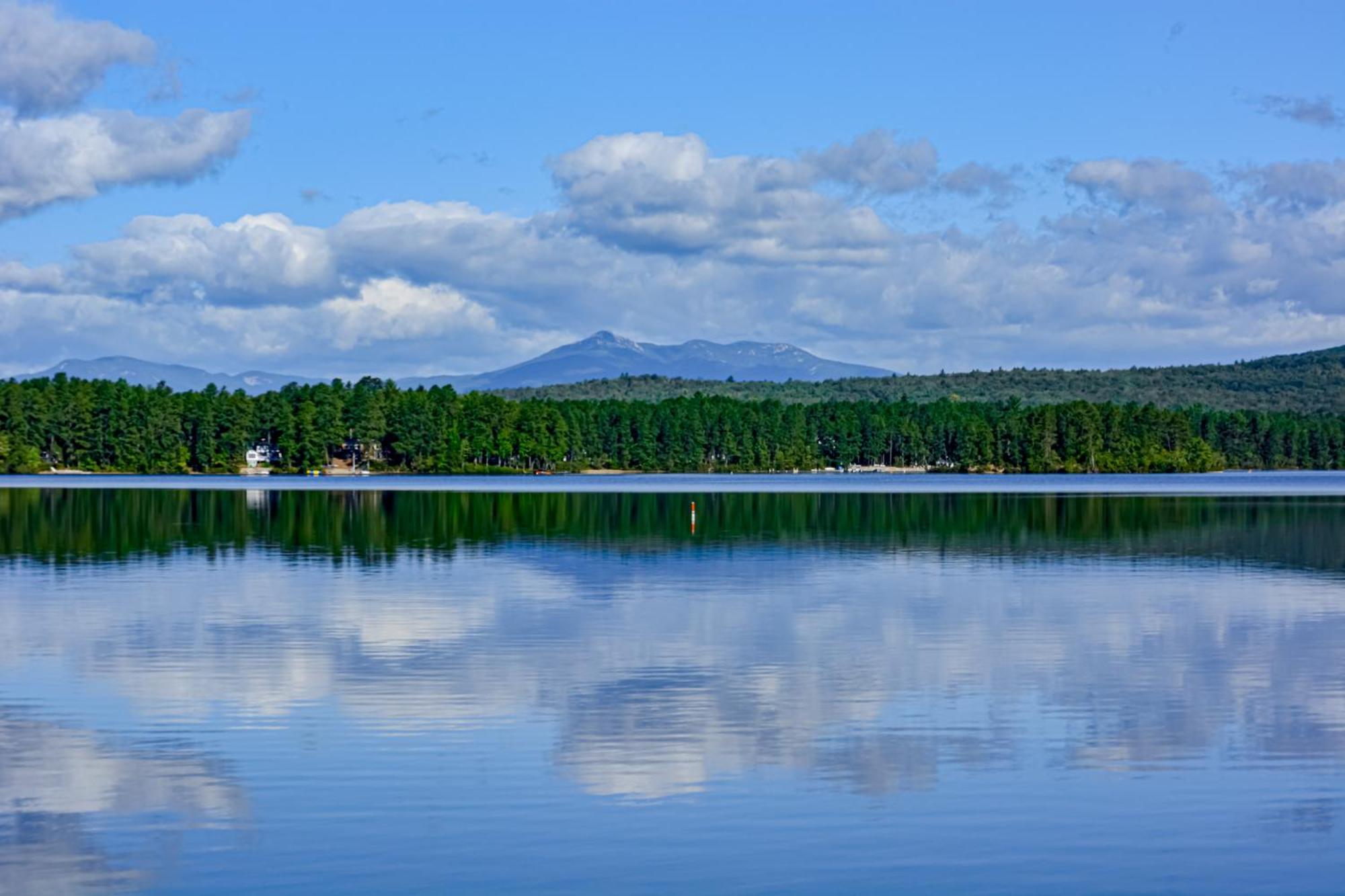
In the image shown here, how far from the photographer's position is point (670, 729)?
70.5ft

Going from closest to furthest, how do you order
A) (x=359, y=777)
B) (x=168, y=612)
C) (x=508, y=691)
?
(x=359, y=777) < (x=508, y=691) < (x=168, y=612)

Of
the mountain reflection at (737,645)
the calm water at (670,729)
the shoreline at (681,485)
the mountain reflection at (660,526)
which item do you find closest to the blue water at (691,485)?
the shoreline at (681,485)

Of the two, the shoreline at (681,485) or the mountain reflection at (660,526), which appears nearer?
the mountain reflection at (660,526)

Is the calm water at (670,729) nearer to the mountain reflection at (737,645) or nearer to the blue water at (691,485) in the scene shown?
the mountain reflection at (737,645)

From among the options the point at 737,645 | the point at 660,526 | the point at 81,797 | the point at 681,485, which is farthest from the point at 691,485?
the point at 81,797

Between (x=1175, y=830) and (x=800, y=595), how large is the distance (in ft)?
78.9

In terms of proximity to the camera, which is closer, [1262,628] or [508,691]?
[508,691]

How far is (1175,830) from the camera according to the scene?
16391 millimetres

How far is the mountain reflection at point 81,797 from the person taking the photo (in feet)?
48.2

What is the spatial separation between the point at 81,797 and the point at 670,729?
7.53 meters

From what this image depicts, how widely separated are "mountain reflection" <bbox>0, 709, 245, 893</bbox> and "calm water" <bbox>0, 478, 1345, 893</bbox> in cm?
6

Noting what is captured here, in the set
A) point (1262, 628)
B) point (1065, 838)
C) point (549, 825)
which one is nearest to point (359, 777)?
point (549, 825)

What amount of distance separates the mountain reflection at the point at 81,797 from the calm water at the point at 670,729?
0.18 ft

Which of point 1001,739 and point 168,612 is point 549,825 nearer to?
point 1001,739
